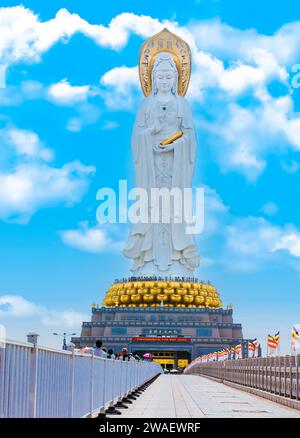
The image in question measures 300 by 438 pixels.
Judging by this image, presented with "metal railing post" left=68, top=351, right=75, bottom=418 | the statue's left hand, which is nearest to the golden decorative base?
the statue's left hand

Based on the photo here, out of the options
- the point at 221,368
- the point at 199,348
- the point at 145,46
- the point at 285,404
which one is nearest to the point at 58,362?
the point at 285,404

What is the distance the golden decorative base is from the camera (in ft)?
227

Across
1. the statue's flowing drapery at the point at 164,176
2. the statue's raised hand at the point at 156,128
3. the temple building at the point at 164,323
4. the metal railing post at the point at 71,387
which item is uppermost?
the statue's raised hand at the point at 156,128

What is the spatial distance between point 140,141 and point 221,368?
107ft

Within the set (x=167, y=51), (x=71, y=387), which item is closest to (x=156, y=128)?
(x=167, y=51)

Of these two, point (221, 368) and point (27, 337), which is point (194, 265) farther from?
point (27, 337)

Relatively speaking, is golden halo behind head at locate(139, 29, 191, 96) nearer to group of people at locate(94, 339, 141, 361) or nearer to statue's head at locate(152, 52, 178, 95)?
statue's head at locate(152, 52, 178, 95)

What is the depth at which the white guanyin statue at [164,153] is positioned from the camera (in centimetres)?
6950

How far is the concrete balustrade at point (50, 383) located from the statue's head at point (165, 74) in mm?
55134

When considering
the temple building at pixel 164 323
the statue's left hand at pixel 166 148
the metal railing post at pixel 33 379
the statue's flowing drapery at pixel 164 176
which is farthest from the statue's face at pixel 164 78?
the metal railing post at pixel 33 379

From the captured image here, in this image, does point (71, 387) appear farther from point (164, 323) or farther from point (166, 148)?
point (166, 148)

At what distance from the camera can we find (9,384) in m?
7.03

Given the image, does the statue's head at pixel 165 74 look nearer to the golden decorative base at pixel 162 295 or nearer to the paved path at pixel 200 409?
the golden decorative base at pixel 162 295

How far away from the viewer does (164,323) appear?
223 ft
